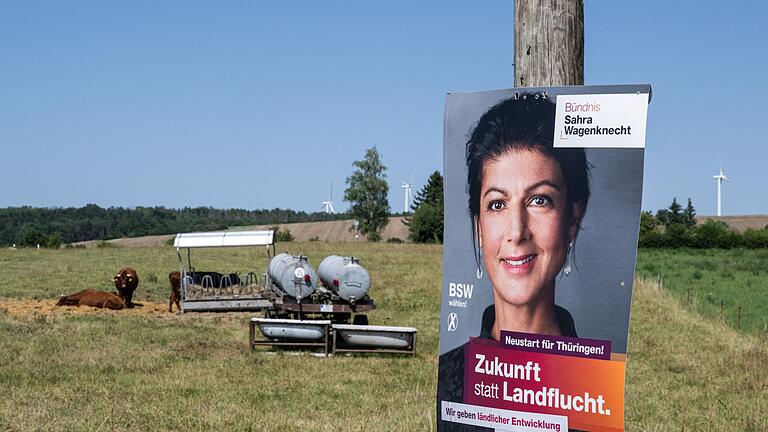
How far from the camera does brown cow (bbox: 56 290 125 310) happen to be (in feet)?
77.4

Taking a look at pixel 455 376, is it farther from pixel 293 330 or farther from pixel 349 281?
pixel 349 281

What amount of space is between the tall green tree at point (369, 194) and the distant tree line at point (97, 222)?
7.40 m


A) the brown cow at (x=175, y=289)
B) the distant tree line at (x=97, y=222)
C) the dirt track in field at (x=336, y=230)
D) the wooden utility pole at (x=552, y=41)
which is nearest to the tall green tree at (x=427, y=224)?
the dirt track in field at (x=336, y=230)

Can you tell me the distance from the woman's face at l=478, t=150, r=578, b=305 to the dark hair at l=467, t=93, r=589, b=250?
0.12 feet

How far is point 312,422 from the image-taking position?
968cm

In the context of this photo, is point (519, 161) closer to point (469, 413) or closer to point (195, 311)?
point (469, 413)

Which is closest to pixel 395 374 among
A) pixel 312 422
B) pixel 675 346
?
pixel 312 422

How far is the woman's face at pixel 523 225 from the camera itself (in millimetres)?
4520

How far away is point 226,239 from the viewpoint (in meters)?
23.3

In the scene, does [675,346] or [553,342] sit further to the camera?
[675,346]

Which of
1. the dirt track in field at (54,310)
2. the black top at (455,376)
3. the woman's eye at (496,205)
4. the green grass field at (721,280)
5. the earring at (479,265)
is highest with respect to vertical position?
the woman's eye at (496,205)

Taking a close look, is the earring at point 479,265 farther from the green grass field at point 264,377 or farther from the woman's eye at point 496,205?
the green grass field at point 264,377

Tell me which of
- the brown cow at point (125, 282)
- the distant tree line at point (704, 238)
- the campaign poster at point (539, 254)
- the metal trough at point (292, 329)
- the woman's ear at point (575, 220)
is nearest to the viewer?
the campaign poster at point (539, 254)

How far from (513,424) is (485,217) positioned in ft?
3.53
